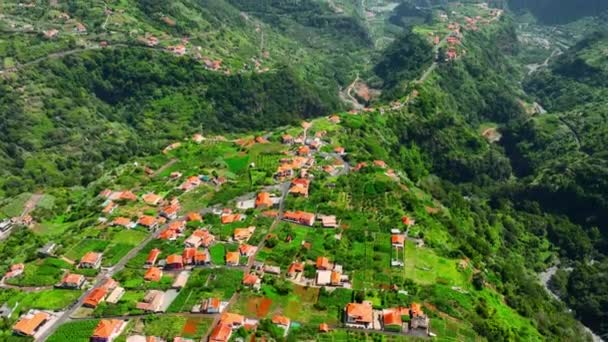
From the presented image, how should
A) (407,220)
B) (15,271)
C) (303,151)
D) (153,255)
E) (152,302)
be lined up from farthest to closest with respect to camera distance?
(303,151), (407,220), (153,255), (15,271), (152,302)

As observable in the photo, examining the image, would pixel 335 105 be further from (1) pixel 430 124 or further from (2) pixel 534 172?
(2) pixel 534 172

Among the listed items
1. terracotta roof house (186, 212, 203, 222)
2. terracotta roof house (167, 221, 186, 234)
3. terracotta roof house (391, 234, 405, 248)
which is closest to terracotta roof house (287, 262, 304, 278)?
terracotta roof house (391, 234, 405, 248)

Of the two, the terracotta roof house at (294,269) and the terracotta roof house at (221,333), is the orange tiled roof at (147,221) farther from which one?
the terracotta roof house at (221,333)

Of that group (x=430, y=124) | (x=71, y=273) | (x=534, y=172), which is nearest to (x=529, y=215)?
(x=534, y=172)

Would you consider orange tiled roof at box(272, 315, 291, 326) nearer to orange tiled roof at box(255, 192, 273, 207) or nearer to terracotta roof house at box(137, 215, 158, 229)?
orange tiled roof at box(255, 192, 273, 207)

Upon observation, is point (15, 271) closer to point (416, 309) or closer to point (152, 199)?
point (152, 199)

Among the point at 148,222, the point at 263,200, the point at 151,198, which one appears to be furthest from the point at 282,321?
the point at 151,198
